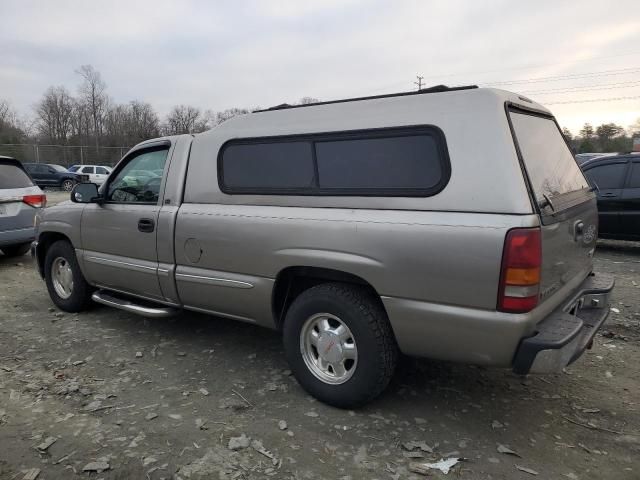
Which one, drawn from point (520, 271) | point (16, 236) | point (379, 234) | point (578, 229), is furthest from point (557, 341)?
point (16, 236)

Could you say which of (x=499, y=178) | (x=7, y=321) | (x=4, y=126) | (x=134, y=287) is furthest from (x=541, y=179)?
(x=4, y=126)

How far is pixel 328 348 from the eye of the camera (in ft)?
10.6

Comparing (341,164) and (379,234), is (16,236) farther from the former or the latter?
(379,234)

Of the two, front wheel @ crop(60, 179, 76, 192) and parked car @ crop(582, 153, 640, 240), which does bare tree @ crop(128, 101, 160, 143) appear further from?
parked car @ crop(582, 153, 640, 240)

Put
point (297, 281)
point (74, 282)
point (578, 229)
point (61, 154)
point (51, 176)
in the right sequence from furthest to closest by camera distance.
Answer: point (61, 154) < point (51, 176) < point (74, 282) < point (297, 281) < point (578, 229)

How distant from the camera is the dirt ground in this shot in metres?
2.72

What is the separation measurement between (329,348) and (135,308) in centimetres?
203

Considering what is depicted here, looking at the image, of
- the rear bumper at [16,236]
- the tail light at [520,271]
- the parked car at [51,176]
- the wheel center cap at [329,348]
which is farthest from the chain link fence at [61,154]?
the tail light at [520,271]

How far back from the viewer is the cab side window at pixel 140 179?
423 cm

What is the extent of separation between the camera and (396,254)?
2809 millimetres

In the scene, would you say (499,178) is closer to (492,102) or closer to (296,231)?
(492,102)

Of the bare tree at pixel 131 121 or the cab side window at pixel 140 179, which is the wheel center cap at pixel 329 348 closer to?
the cab side window at pixel 140 179

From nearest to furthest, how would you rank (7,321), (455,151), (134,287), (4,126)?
(455,151) < (134,287) < (7,321) < (4,126)

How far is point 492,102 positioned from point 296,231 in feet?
4.69
